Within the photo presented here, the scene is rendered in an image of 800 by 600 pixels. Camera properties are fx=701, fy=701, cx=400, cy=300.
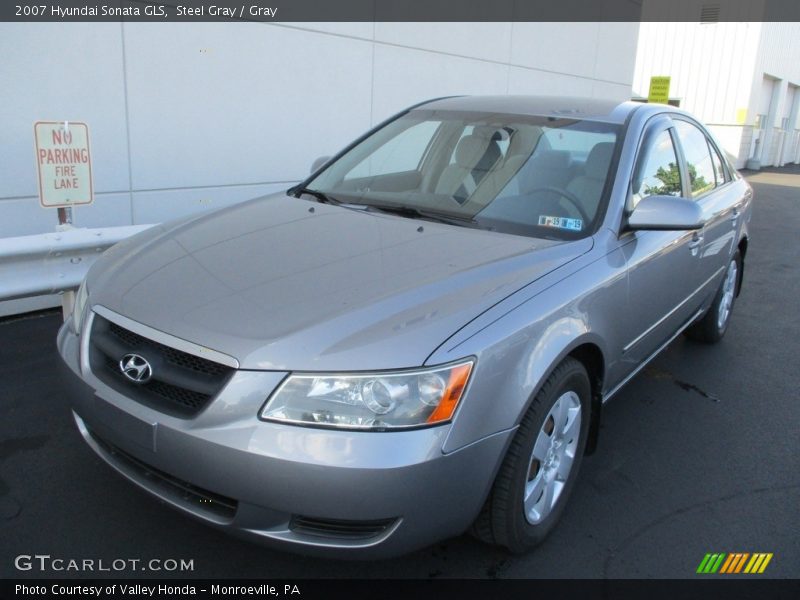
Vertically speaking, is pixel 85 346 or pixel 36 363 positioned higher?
pixel 85 346

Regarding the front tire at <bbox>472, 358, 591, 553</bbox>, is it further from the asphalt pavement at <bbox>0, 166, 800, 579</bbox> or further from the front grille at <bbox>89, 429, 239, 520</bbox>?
the front grille at <bbox>89, 429, 239, 520</bbox>

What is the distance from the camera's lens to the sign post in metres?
3.82

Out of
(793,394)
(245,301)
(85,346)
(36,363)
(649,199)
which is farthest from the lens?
(793,394)

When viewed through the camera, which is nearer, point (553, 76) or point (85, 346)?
point (85, 346)

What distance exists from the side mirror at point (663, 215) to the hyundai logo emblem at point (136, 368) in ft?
6.85

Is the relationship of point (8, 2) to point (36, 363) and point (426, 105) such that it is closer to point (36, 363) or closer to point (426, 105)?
point (36, 363)

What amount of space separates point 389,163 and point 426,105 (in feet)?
1.97

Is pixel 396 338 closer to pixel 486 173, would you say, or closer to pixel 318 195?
pixel 486 173

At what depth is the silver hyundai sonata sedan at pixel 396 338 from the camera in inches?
81.3

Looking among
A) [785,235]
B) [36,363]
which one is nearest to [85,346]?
[36,363]

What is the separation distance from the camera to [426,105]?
421 cm

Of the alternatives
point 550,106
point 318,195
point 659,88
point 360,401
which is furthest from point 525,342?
point 659,88

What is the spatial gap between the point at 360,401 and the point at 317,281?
23.1 inches

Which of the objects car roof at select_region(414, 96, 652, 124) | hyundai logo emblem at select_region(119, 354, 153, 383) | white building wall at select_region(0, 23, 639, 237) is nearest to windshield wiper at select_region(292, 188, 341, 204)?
car roof at select_region(414, 96, 652, 124)
